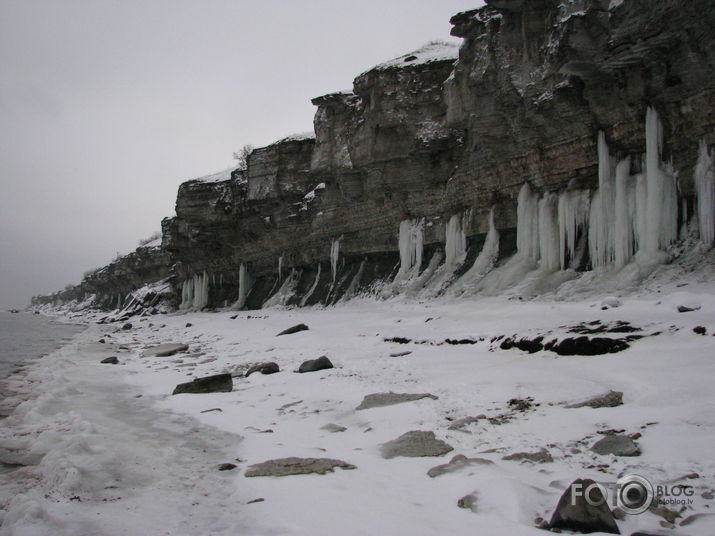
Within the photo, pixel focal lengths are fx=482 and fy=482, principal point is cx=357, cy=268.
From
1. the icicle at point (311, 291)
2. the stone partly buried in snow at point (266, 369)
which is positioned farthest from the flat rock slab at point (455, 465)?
the icicle at point (311, 291)

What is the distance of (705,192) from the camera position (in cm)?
1301

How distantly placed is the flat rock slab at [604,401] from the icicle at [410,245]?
19.0 m

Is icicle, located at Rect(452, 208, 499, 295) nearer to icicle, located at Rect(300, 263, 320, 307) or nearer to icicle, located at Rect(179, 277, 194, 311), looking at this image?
icicle, located at Rect(300, 263, 320, 307)

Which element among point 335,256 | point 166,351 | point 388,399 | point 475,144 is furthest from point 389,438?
point 335,256

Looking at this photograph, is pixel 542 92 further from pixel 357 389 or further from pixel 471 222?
pixel 357 389

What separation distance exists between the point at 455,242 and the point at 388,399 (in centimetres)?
1659

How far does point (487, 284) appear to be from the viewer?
19.0 m

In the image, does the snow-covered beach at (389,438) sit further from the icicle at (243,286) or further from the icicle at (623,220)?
the icicle at (243,286)

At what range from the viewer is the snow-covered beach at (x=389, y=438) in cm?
376

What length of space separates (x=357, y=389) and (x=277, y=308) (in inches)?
1034

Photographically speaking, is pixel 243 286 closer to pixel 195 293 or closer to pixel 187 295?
pixel 195 293

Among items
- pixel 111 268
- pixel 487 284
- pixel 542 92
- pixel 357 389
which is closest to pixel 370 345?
pixel 357 389

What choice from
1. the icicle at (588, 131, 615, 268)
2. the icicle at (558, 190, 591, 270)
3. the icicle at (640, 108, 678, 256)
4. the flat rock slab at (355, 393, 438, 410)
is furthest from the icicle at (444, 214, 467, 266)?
the flat rock slab at (355, 393, 438, 410)

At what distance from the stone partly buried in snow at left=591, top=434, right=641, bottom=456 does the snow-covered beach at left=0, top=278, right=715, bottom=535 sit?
9 cm
